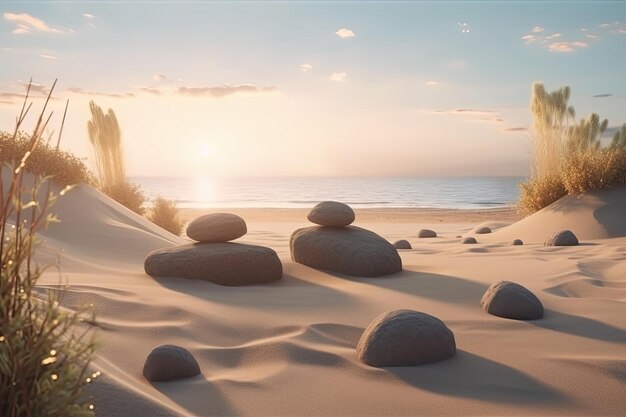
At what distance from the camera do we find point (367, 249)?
22.7 feet

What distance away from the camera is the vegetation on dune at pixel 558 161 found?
12086mm

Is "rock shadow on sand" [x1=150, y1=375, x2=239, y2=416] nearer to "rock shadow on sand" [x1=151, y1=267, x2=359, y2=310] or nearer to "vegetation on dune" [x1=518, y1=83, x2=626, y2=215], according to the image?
"rock shadow on sand" [x1=151, y1=267, x2=359, y2=310]

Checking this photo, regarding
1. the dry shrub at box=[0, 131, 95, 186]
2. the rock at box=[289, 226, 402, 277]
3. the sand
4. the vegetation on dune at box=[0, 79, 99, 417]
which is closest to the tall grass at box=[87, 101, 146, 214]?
the dry shrub at box=[0, 131, 95, 186]

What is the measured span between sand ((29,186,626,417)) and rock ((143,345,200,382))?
6 centimetres

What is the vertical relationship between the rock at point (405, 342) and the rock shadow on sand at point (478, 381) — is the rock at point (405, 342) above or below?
above

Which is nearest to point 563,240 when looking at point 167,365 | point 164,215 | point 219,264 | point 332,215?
point 332,215

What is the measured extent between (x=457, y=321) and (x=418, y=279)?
1.87 m

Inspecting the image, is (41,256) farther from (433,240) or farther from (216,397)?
(433,240)

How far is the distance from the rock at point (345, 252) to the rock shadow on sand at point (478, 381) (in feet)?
10.3

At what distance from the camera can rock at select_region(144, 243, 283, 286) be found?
610 cm

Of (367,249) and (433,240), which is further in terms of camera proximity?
(433,240)

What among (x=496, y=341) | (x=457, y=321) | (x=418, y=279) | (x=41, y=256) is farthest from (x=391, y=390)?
(x=41, y=256)

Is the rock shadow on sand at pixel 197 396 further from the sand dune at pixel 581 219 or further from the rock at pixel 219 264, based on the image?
the sand dune at pixel 581 219

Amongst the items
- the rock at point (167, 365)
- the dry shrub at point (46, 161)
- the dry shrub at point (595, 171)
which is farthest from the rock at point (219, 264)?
the dry shrub at point (595, 171)
